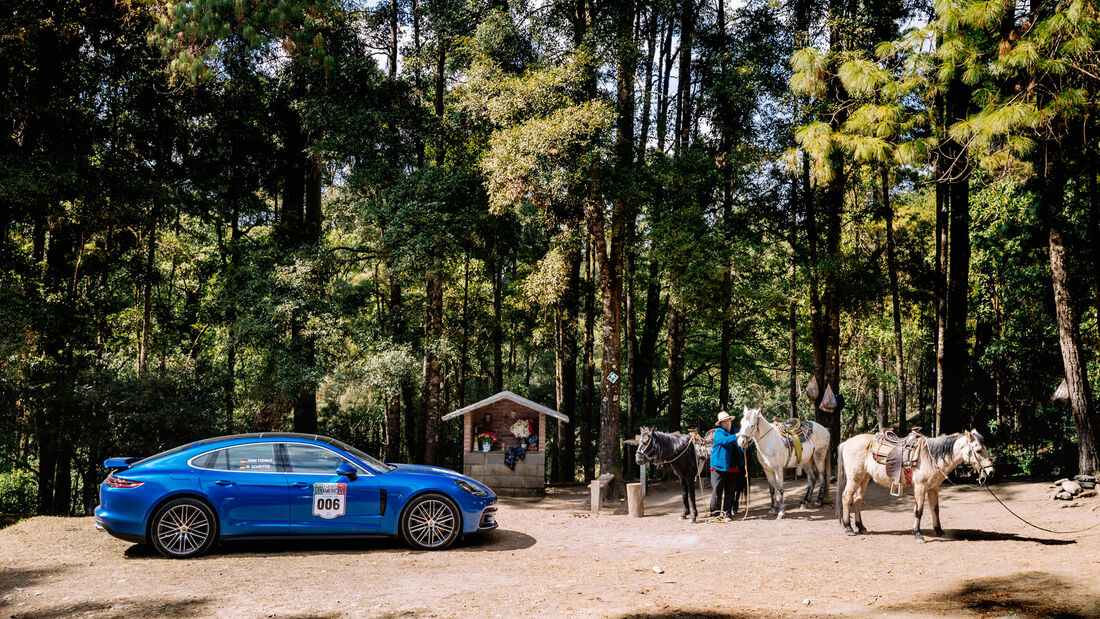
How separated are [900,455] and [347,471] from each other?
7.39m

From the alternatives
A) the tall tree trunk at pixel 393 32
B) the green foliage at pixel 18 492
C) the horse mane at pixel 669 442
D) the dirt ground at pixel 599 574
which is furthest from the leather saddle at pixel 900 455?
the green foliage at pixel 18 492

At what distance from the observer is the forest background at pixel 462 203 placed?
1426 centimetres

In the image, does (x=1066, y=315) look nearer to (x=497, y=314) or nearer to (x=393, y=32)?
(x=497, y=314)

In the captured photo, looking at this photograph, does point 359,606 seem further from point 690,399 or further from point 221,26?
point 690,399

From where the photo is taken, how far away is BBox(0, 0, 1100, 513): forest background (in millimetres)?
14258

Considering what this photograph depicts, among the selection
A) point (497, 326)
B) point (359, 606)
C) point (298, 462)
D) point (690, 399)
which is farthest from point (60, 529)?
point (690, 399)

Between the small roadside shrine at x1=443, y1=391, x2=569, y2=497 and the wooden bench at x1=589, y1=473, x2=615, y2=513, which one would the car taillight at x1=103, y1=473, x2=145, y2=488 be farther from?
the small roadside shrine at x1=443, y1=391, x2=569, y2=497

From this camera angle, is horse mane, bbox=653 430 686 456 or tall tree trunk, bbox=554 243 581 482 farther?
tall tree trunk, bbox=554 243 581 482

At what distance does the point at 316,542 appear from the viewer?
904cm

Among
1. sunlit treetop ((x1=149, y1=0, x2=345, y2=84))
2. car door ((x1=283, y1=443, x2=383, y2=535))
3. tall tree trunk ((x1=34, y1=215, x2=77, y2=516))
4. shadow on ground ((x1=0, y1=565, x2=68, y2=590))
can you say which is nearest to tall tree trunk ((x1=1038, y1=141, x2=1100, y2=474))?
car door ((x1=283, y1=443, x2=383, y2=535))

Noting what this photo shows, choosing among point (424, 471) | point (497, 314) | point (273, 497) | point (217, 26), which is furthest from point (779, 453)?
point (497, 314)

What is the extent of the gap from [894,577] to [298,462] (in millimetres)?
6968

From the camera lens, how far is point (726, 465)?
11.6 m

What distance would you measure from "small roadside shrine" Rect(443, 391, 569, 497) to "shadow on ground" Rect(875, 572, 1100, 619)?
10.4 m
